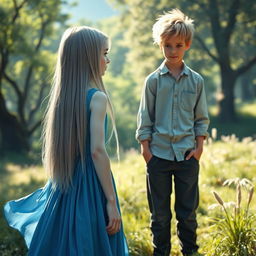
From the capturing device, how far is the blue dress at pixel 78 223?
2.54m

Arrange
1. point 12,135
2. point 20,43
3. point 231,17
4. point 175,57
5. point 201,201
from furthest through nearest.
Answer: point 231,17 < point 12,135 < point 20,43 < point 201,201 < point 175,57

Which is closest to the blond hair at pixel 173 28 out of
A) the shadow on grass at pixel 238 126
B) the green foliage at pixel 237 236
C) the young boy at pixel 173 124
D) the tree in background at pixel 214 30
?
the young boy at pixel 173 124

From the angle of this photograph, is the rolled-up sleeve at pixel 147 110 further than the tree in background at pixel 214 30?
No

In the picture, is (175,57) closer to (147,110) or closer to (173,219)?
(147,110)

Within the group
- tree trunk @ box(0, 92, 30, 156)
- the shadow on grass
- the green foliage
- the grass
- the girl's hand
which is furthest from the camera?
the shadow on grass

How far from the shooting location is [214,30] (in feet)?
66.4

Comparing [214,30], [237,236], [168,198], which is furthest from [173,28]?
[214,30]

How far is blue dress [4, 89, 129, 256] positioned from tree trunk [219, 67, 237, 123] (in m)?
19.1

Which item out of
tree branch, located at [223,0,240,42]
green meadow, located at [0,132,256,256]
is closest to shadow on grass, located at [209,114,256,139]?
tree branch, located at [223,0,240,42]

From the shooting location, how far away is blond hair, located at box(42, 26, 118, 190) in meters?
2.60

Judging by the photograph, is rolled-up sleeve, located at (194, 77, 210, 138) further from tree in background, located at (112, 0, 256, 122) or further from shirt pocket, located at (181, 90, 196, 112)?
tree in background, located at (112, 0, 256, 122)

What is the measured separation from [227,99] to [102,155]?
20.3 meters

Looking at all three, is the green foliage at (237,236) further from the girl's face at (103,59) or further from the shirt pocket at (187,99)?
the girl's face at (103,59)

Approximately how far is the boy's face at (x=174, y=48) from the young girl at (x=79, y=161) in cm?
63
